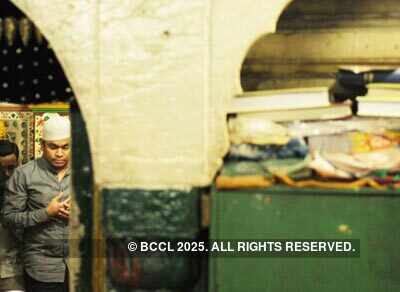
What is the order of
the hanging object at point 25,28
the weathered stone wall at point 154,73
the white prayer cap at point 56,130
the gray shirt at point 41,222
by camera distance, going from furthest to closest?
1. the white prayer cap at point 56,130
2. the gray shirt at point 41,222
3. the hanging object at point 25,28
4. the weathered stone wall at point 154,73

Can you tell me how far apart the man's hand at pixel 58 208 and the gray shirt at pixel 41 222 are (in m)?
0.05

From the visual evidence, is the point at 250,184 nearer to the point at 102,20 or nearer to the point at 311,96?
the point at 311,96

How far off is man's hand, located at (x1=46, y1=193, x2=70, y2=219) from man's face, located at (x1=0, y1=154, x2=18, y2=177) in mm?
1148

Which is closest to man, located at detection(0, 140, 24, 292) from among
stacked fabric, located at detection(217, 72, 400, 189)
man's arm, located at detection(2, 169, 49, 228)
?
man's arm, located at detection(2, 169, 49, 228)

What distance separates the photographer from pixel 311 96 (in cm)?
293

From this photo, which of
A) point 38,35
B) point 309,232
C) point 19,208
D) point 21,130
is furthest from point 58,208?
point 21,130

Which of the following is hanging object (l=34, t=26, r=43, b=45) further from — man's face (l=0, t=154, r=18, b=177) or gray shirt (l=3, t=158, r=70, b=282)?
man's face (l=0, t=154, r=18, b=177)

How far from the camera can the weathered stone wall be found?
286 cm

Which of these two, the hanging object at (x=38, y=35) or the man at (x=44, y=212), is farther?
the man at (x=44, y=212)

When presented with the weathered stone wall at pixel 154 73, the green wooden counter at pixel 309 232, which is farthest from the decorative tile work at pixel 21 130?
the green wooden counter at pixel 309 232

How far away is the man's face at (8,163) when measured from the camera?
4.77 meters

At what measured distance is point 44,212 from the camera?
3750 mm

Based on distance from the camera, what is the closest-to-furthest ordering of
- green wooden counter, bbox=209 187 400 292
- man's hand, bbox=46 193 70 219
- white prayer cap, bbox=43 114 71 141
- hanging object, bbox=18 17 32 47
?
green wooden counter, bbox=209 187 400 292, hanging object, bbox=18 17 32 47, man's hand, bbox=46 193 70 219, white prayer cap, bbox=43 114 71 141

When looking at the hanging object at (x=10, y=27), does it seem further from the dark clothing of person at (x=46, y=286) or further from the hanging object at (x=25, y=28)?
the dark clothing of person at (x=46, y=286)
